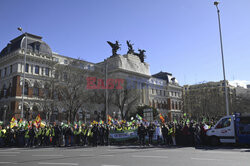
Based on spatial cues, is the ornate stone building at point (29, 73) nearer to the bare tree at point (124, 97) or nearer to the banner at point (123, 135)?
the bare tree at point (124, 97)

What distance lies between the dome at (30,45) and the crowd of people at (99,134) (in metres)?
28.0

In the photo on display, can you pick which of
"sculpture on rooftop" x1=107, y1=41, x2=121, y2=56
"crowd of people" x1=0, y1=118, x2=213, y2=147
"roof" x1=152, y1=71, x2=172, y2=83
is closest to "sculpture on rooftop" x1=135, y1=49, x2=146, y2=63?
"sculpture on rooftop" x1=107, y1=41, x2=121, y2=56

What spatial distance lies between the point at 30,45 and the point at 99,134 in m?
33.8

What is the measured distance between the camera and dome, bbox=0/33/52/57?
149ft

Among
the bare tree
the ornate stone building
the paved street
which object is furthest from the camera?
the bare tree

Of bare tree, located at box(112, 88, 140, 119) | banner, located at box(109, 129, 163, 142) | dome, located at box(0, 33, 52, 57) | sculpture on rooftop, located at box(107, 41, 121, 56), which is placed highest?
sculpture on rooftop, located at box(107, 41, 121, 56)

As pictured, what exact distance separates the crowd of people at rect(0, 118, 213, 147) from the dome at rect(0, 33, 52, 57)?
27965 millimetres

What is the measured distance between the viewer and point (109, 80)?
4725 centimetres

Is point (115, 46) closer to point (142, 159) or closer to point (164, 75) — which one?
point (164, 75)

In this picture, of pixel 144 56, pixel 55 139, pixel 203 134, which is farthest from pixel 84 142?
pixel 144 56

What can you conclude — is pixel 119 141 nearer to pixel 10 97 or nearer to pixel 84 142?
pixel 84 142

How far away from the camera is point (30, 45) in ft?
152

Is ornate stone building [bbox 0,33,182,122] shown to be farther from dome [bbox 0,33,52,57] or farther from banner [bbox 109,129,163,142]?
banner [bbox 109,129,163,142]

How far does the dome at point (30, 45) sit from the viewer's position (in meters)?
45.5
